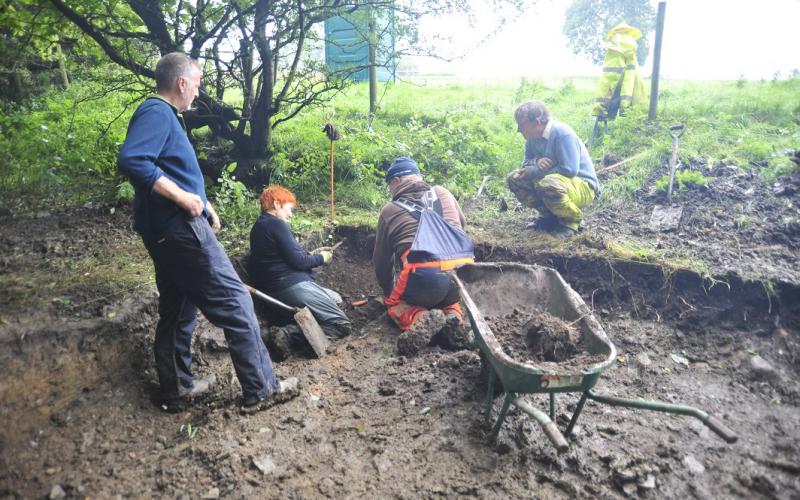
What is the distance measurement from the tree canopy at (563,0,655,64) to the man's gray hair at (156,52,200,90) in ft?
66.6

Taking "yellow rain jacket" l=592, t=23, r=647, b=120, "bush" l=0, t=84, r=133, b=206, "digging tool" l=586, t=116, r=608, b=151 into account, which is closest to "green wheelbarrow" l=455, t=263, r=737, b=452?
"bush" l=0, t=84, r=133, b=206

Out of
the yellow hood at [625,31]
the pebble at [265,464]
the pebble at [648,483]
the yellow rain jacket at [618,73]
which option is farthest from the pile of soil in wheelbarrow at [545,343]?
the yellow hood at [625,31]

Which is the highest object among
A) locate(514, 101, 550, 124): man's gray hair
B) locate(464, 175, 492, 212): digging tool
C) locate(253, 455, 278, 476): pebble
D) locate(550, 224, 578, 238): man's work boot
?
locate(514, 101, 550, 124): man's gray hair

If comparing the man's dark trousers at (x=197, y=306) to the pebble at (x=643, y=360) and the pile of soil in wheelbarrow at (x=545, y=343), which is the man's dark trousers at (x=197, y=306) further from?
the pebble at (x=643, y=360)

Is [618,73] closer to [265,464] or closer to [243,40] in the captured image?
[243,40]

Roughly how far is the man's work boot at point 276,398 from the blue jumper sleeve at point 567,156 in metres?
3.77

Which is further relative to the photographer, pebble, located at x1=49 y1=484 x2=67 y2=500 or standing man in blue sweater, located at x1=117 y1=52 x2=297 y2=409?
standing man in blue sweater, located at x1=117 y1=52 x2=297 y2=409

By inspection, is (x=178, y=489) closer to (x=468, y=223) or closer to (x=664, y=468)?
(x=664, y=468)

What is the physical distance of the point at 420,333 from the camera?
13.8 ft

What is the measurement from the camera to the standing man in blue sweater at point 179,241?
9.24ft

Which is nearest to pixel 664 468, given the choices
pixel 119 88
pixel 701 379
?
pixel 701 379

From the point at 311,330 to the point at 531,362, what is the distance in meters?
2.06

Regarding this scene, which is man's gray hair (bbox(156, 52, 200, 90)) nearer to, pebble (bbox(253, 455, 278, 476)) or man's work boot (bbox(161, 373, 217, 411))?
man's work boot (bbox(161, 373, 217, 411))

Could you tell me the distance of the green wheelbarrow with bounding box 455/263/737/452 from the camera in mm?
2439
